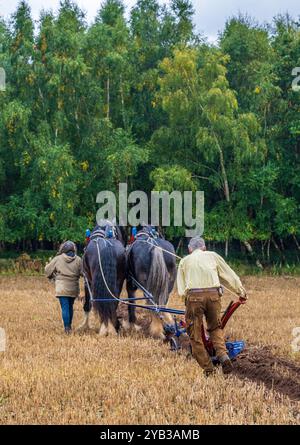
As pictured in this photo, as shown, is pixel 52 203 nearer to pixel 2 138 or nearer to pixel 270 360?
pixel 2 138

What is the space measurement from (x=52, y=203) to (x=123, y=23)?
10070 mm

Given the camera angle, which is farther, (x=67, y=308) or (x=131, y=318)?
(x=131, y=318)

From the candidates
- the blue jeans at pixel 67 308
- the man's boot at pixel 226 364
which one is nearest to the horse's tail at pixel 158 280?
the blue jeans at pixel 67 308

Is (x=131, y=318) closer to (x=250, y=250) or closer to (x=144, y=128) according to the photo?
(x=250, y=250)

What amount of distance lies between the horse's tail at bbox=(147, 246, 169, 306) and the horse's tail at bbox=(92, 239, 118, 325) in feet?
1.93

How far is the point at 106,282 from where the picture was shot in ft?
32.0

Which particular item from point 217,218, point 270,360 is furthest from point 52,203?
point 270,360

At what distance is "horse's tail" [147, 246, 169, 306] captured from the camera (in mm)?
9922

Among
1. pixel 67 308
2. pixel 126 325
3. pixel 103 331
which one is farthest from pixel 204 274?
pixel 126 325

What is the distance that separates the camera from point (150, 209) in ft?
88.6

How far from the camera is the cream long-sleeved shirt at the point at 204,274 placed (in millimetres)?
7062

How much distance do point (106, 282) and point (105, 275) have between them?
0.14m

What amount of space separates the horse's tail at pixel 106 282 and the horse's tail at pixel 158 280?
589mm

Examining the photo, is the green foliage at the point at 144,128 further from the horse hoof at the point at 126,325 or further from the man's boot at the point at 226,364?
the man's boot at the point at 226,364
